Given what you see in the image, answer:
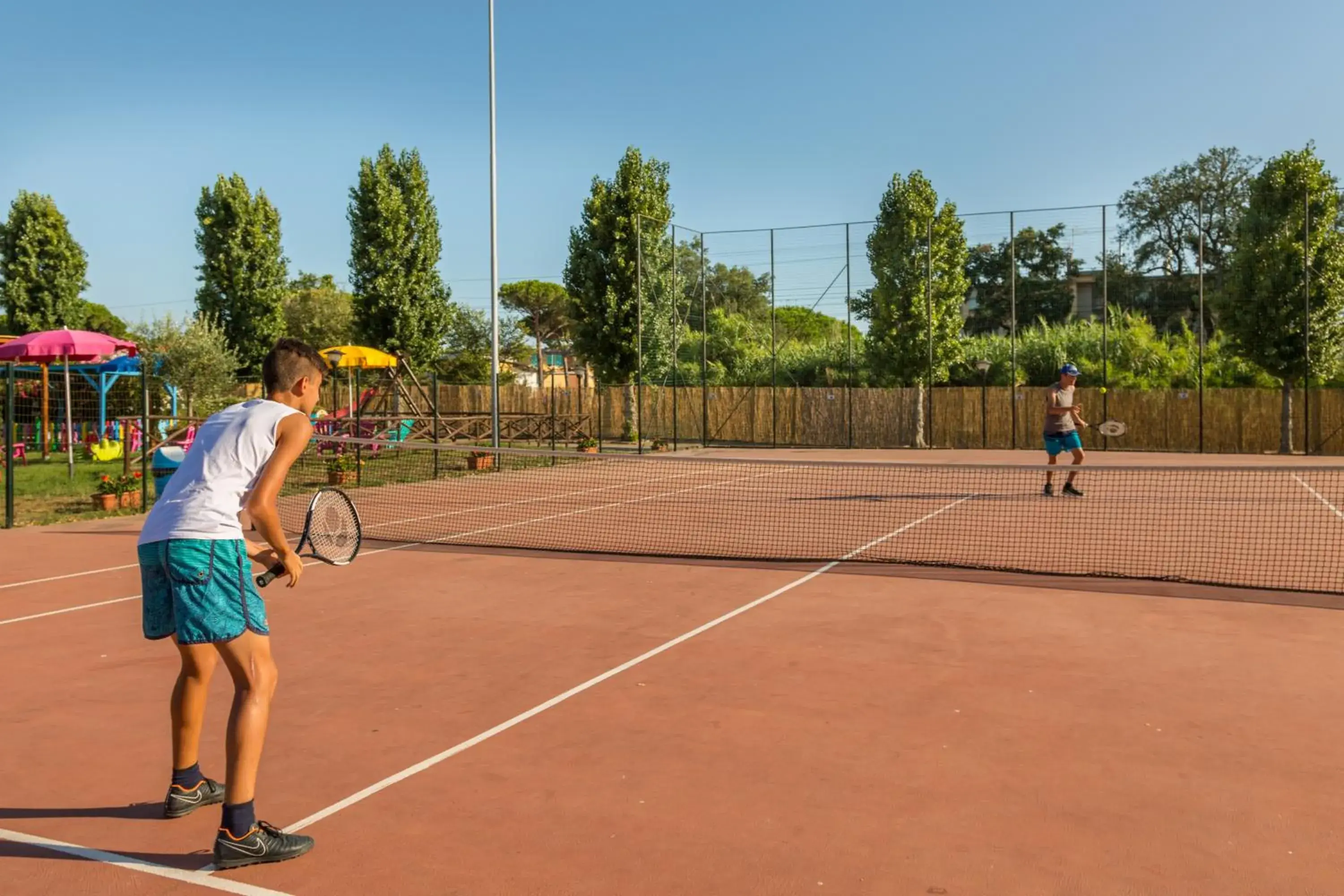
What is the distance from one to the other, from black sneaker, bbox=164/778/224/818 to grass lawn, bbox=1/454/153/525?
39.2ft

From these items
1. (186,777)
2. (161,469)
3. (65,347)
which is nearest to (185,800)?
(186,777)

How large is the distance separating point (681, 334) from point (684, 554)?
45258 mm

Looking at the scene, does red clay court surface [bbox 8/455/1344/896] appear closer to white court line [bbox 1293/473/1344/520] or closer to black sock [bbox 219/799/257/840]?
black sock [bbox 219/799/257/840]

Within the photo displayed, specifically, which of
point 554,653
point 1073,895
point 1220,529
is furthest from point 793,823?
point 1220,529

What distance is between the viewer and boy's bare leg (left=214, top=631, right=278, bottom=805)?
407 centimetres

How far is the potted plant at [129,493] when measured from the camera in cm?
1633

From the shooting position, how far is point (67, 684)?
21.7 feet

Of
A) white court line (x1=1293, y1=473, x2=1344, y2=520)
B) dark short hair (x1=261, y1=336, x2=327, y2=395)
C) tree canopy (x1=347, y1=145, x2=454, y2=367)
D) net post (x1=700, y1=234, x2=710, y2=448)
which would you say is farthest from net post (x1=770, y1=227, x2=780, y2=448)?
dark short hair (x1=261, y1=336, x2=327, y2=395)

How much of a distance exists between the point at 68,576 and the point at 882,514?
370 inches

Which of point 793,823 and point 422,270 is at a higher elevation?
point 422,270

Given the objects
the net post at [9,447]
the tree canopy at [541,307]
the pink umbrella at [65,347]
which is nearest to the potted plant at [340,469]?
the pink umbrella at [65,347]

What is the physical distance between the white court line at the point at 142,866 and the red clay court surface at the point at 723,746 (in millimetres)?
13

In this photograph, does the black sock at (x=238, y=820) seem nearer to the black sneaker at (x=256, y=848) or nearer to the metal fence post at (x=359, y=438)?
the black sneaker at (x=256, y=848)

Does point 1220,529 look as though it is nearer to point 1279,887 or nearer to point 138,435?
point 1279,887
